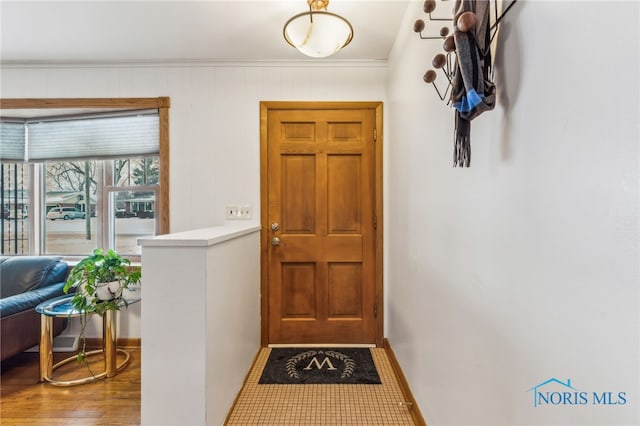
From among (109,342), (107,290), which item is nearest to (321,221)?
(107,290)

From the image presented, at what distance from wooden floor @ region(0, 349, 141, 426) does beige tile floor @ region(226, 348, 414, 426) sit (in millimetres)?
631

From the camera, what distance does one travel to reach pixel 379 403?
1798 millimetres

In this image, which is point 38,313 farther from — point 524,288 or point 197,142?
point 524,288

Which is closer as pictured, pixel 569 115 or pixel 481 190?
pixel 569 115

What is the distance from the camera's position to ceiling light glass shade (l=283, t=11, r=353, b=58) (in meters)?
1.60

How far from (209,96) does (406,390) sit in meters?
2.61

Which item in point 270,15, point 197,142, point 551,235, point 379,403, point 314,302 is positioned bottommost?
point 379,403

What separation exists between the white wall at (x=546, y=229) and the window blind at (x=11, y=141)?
3.42m

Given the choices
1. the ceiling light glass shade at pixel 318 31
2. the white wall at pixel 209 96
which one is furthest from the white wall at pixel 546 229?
the white wall at pixel 209 96

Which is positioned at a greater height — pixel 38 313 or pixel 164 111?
pixel 164 111

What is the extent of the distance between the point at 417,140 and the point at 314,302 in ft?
5.12

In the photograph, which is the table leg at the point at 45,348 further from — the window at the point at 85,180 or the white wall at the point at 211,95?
the white wall at the point at 211,95

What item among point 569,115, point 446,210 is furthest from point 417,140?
point 569,115

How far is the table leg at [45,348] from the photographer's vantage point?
205 centimetres
